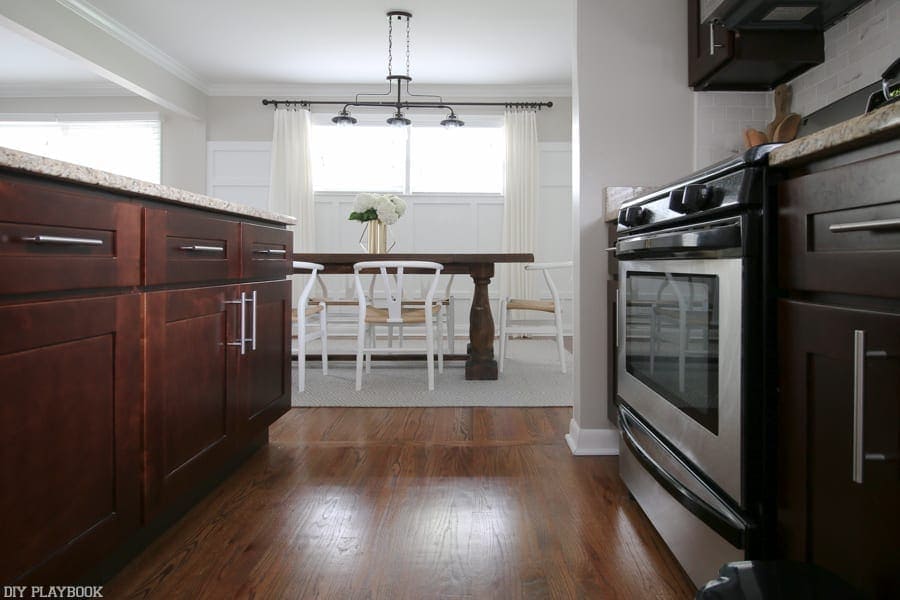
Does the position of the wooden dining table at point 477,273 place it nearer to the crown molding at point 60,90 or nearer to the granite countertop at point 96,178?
the granite countertop at point 96,178

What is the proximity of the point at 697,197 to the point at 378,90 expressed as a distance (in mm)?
5596

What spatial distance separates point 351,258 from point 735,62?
2.49 metres

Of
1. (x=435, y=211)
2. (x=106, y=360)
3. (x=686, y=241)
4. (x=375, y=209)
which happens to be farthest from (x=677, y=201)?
(x=435, y=211)

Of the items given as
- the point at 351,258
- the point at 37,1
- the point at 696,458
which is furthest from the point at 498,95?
the point at 696,458

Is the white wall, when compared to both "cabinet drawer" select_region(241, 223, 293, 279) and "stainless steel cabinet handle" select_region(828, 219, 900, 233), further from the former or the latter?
"stainless steel cabinet handle" select_region(828, 219, 900, 233)

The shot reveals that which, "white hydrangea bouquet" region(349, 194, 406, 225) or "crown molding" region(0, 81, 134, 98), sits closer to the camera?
"white hydrangea bouquet" region(349, 194, 406, 225)

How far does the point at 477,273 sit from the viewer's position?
150 inches

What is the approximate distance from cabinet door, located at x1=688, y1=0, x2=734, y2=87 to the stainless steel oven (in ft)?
2.32

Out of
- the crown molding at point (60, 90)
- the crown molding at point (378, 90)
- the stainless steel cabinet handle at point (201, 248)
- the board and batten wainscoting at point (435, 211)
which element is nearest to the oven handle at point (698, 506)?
the stainless steel cabinet handle at point (201, 248)

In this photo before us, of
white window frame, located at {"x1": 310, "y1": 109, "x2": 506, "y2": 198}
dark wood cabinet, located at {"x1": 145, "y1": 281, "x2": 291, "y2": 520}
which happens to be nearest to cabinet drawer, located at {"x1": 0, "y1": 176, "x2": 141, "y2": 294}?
dark wood cabinet, located at {"x1": 145, "y1": 281, "x2": 291, "y2": 520}

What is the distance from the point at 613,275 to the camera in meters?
2.25

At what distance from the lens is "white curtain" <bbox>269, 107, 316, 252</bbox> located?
623cm

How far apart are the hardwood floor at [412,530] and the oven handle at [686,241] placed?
29.6 inches

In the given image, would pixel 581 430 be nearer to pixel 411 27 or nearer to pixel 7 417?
pixel 7 417
